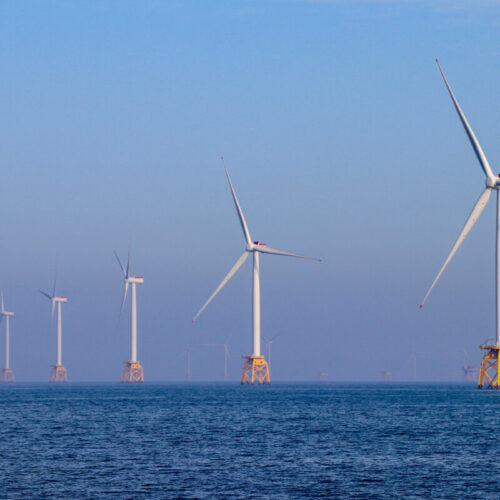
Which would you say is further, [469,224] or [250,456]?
[469,224]

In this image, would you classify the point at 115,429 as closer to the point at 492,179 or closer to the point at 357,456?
the point at 357,456

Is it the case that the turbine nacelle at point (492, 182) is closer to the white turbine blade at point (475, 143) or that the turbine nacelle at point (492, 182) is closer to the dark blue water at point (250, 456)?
the white turbine blade at point (475, 143)

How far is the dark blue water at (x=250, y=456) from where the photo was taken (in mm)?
55531

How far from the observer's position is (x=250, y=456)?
7125 cm

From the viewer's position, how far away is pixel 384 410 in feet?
439

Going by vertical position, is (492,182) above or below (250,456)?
above

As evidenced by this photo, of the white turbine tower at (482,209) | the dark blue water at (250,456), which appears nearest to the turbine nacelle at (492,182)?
the white turbine tower at (482,209)

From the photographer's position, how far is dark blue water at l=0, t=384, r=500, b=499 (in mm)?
55531

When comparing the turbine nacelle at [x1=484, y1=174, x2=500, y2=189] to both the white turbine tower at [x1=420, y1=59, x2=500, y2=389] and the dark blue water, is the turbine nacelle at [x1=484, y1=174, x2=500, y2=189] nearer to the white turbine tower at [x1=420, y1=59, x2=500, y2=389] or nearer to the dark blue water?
the white turbine tower at [x1=420, y1=59, x2=500, y2=389]

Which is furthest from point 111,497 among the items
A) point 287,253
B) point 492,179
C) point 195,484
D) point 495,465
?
point 287,253

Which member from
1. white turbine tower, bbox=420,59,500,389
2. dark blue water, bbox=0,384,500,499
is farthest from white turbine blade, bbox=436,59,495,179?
dark blue water, bbox=0,384,500,499

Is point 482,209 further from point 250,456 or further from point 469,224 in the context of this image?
point 250,456

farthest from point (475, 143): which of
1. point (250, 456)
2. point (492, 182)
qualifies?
point (250, 456)

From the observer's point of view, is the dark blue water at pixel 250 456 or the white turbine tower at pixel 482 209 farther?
the white turbine tower at pixel 482 209
